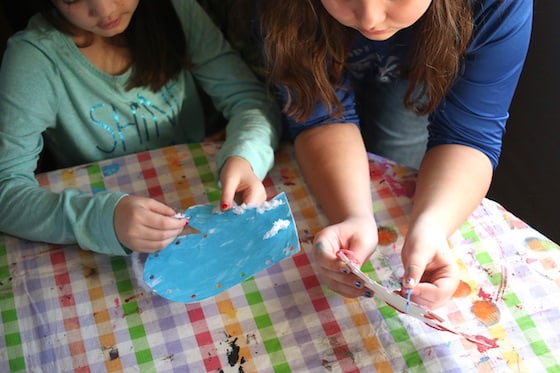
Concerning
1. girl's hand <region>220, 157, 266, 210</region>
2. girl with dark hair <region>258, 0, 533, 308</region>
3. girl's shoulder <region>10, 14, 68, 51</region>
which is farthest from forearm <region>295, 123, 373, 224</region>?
girl's shoulder <region>10, 14, 68, 51</region>

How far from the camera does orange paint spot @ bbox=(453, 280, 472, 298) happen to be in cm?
95

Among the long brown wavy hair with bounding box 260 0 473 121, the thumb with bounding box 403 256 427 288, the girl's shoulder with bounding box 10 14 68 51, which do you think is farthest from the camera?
the girl's shoulder with bounding box 10 14 68 51

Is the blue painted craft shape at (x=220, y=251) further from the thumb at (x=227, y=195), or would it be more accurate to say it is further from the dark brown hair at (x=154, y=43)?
the dark brown hair at (x=154, y=43)

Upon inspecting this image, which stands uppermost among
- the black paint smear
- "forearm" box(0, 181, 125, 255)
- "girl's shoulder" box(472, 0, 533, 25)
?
"girl's shoulder" box(472, 0, 533, 25)

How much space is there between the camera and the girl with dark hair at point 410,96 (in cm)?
93

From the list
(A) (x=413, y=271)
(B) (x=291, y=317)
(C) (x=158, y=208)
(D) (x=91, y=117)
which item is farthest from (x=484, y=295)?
Answer: (D) (x=91, y=117)

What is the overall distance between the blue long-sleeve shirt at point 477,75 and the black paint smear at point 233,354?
436mm

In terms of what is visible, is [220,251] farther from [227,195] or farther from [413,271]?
[413,271]

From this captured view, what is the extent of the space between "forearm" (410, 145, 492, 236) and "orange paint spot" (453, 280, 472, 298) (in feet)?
0.27

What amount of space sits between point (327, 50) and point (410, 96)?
0.21 meters

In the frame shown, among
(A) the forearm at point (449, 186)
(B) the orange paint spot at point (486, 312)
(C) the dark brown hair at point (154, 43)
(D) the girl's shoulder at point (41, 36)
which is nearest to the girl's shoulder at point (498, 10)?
(A) the forearm at point (449, 186)

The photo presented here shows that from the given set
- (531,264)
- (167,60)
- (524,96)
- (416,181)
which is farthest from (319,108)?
(524,96)

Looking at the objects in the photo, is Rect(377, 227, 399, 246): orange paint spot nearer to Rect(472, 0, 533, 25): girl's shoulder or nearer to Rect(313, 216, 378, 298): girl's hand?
Rect(313, 216, 378, 298): girl's hand

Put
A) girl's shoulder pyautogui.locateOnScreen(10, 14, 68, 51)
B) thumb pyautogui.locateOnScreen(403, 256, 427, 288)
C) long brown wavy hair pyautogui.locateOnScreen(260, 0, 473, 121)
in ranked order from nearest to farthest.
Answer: thumb pyautogui.locateOnScreen(403, 256, 427, 288) < long brown wavy hair pyautogui.locateOnScreen(260, 0, 473, 121) < girl's shoulder pyautogui.locateOnScreen(10, 14, 68, 51)
